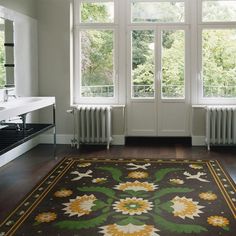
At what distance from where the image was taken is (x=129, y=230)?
3.22 metres

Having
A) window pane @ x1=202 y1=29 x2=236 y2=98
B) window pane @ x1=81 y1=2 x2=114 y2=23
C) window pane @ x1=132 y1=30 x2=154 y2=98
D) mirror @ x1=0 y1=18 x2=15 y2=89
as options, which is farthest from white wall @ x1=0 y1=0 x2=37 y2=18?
window pane @ x1=202 y1=29 x2=236 y2=98

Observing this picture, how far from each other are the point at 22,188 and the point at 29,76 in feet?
8.33

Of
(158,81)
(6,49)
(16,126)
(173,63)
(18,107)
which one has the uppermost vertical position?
(6,49)

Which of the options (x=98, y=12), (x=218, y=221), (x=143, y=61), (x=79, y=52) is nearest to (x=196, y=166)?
(x=218, y=221)

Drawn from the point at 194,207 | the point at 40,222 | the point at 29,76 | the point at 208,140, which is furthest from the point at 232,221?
the point at 29,76

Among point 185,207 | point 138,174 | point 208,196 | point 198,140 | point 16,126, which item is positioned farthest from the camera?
point 198,140

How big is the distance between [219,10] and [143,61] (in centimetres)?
151

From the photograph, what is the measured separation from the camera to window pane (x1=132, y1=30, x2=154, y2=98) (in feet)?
22.5

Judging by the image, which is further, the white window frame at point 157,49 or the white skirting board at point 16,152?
the white window frame at point 157,49

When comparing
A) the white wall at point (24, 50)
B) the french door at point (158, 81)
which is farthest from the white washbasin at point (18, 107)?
the french door at point (158, 81)

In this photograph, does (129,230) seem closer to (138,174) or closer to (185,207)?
(185,207)

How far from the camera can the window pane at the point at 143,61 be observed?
685 centimetres

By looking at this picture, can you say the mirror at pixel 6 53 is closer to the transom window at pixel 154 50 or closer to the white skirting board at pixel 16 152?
the white skirting board at pixel 16 152

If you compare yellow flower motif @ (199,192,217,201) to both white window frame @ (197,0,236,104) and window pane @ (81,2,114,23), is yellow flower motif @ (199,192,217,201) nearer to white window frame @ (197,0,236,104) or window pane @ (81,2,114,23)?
white window frame @ (197,0,236,104)
